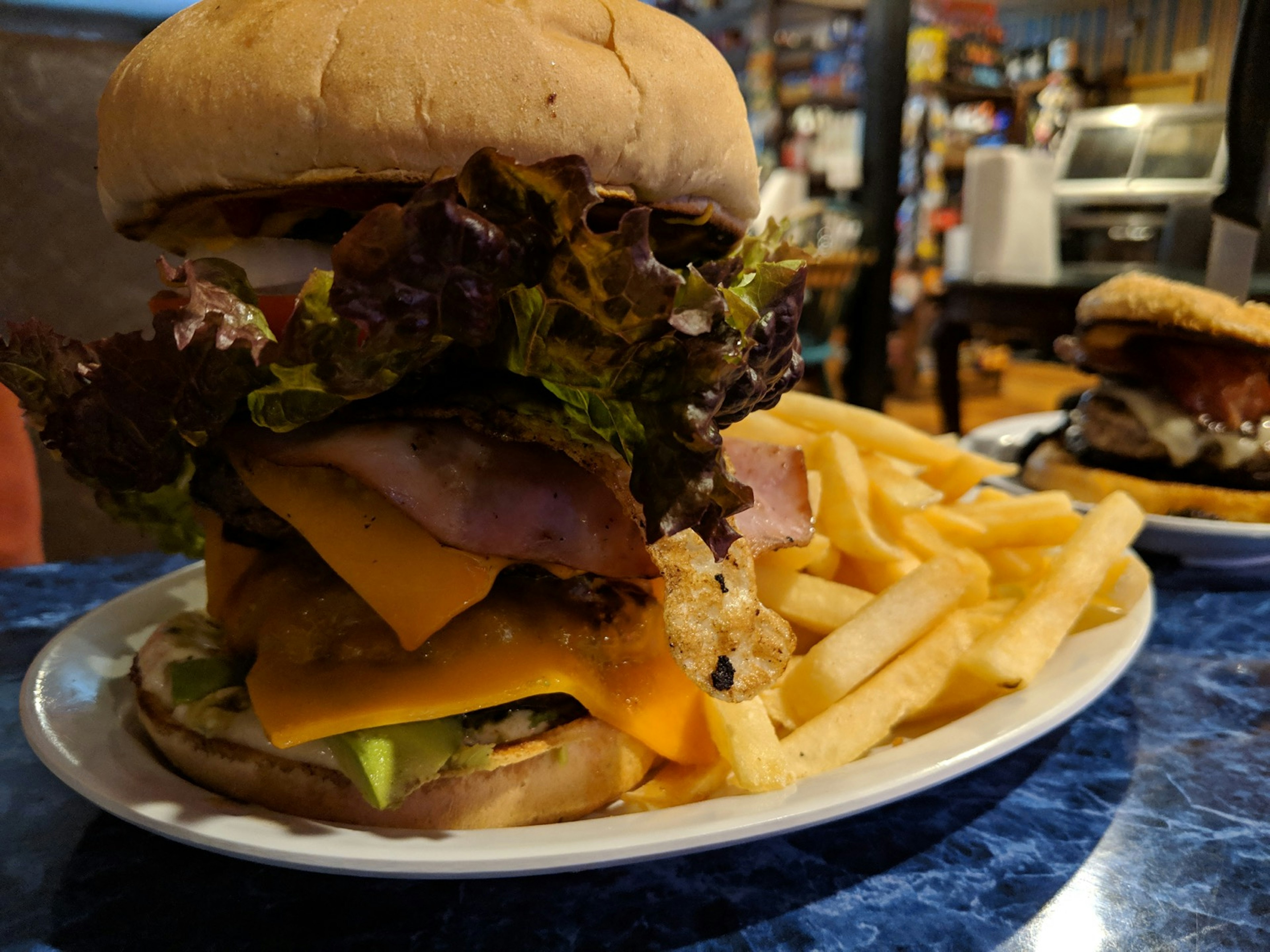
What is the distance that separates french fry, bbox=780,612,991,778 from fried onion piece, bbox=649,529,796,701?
146 millimetres

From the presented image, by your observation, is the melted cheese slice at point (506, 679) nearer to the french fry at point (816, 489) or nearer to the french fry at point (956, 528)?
the french fry at point (816, 489)

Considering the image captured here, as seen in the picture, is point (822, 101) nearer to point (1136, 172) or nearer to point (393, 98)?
point (1136, 172)

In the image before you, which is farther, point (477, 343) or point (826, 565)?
point (826, 565)

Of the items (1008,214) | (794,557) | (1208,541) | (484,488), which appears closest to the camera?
(484,488)

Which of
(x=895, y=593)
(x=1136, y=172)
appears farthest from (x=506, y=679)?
(x=1136, y=172)

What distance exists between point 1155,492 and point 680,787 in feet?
5.39

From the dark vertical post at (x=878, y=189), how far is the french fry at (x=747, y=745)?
516 cm

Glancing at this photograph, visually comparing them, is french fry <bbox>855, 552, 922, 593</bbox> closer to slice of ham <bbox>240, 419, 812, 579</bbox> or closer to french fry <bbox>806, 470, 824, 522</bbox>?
french fry <bbox>806, 470, 824, 522</bbox>

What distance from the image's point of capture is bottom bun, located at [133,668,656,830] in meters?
0.94

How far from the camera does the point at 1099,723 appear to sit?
4.30 feet

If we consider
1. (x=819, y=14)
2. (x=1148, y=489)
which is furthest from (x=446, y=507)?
(x=819, y=14)

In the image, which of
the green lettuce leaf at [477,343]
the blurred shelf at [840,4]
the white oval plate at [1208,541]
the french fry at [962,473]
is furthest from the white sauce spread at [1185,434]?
the blurred shelf at [840,4]

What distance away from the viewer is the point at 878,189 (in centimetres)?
Answer: 574

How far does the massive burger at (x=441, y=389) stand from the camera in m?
0.85
